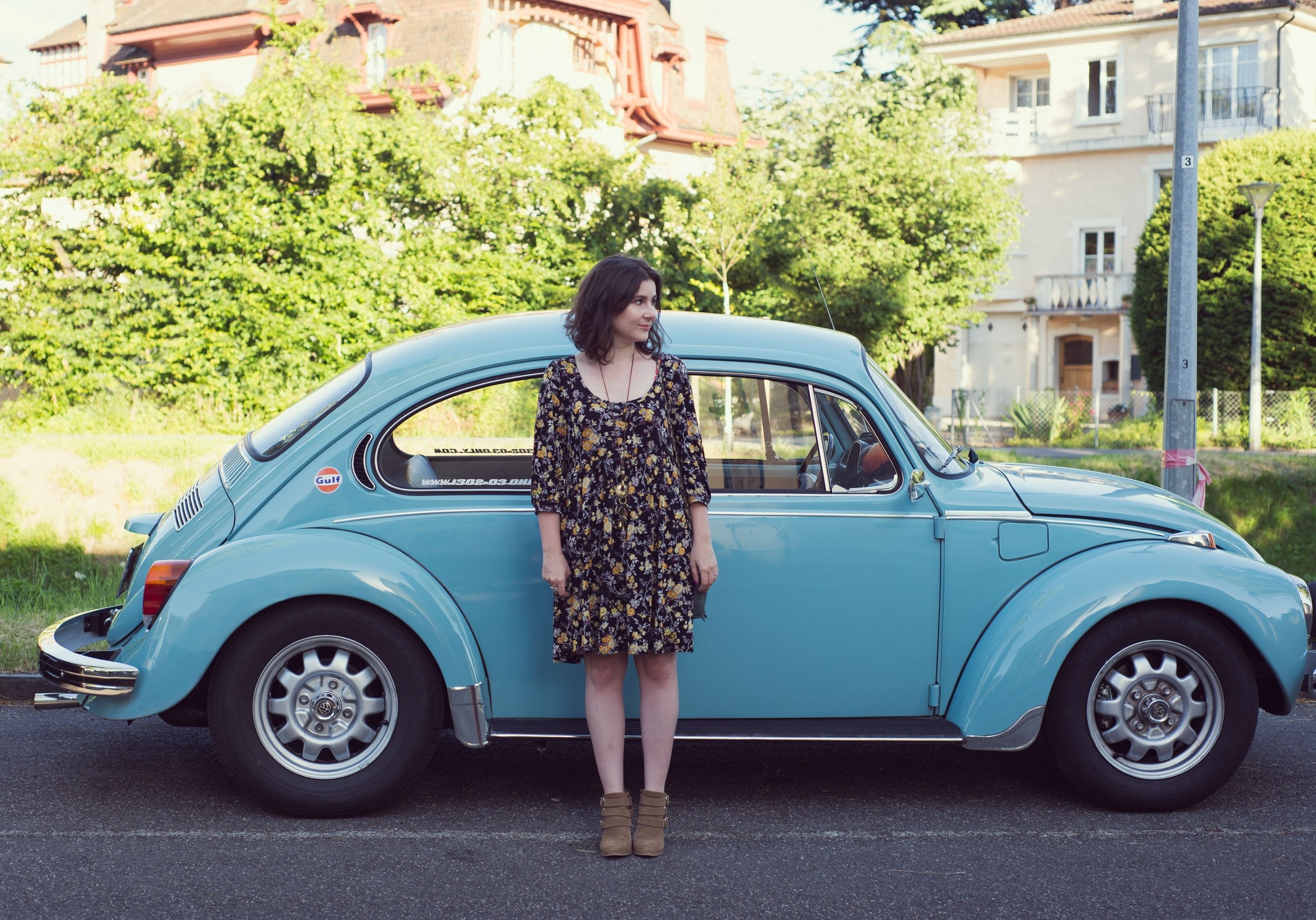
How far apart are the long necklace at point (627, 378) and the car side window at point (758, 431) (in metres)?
0.50

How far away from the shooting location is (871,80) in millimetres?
39688

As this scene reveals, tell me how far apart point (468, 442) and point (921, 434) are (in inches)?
69.4

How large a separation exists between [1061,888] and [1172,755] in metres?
1.00

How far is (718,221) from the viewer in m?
17.4

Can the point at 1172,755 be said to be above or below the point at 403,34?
below

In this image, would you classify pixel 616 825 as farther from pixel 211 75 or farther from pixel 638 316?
pixel 211 75

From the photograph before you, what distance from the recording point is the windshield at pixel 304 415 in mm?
5082

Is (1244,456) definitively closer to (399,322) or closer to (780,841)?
(399,322)

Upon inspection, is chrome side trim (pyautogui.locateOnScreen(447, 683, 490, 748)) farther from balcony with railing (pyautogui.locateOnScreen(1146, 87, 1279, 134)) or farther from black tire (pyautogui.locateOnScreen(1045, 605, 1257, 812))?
balcony with railing (pyautogui.locateOnScreen(1146, 87, 1279, 134))

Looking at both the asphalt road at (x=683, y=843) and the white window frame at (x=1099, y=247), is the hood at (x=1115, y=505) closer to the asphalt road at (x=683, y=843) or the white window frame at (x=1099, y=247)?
the asphalt road at (x=683, y=843)

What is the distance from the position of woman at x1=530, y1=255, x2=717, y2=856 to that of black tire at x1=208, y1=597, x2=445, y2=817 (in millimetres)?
626

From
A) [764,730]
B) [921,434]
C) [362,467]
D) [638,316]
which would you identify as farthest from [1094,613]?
[362,467]

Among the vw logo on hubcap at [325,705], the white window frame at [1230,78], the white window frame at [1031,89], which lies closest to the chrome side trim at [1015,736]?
the vw logo on hubcap at [325,705]

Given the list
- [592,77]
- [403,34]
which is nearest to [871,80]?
[592,77]
